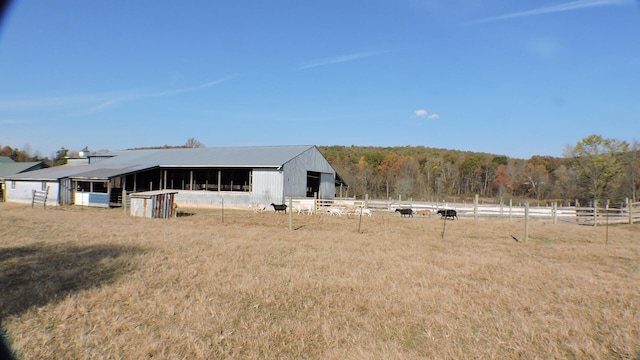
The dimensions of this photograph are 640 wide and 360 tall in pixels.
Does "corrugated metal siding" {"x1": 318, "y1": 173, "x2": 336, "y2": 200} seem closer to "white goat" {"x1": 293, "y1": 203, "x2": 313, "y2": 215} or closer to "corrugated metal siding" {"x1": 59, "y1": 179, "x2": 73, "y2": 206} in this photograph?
"white goat" {"x1": 293, "y1": 203, "x2": 313, "y2": 215}

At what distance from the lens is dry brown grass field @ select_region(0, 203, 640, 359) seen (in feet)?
14.9

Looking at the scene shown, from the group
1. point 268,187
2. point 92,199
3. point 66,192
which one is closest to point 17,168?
point 66,192

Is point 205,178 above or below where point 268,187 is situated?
above

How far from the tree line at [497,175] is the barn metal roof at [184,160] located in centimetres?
1675

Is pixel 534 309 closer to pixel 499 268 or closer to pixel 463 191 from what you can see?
pixel 499 268

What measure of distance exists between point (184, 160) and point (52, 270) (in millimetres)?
27070

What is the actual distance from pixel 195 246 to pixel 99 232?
4921mm

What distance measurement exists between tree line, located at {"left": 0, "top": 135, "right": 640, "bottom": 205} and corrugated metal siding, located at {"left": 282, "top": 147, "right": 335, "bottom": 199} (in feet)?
37.8

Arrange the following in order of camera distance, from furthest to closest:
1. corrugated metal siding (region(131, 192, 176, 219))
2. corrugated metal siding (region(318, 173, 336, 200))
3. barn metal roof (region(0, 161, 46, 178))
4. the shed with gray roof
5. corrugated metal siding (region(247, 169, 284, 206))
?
barn metal roof (region(0, 161, 46, 178)) → corrugated metal siding (region(318, 173, 336, 200)) → the shed with gray roof → corrugated metal siding (region(247, 169, 284, 206)) → corrugated metal siding (region(131, 192, 176, 219))

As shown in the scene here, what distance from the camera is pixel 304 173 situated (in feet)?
105

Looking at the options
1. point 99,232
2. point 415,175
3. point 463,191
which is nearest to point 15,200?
point 99,232

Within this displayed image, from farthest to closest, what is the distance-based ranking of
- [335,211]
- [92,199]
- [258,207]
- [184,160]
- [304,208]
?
1. [184,160]
2. [92,199]
3. [258,207]
4. [304,208]
5. [335,211]

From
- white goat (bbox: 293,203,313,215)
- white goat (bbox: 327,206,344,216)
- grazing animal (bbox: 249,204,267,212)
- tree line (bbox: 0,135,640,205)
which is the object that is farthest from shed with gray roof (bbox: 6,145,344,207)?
tree line (bbox: 0,135,640,205)

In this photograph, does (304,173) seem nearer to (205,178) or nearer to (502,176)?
(205,178)
